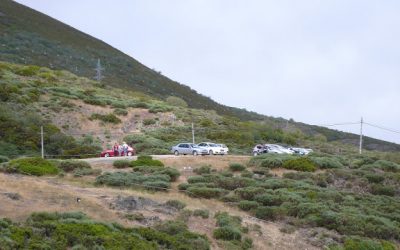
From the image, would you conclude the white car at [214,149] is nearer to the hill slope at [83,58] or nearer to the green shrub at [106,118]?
the green shrub at [106,118]

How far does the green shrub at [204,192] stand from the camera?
26.7 meters

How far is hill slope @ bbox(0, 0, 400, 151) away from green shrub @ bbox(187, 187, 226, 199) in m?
54.7

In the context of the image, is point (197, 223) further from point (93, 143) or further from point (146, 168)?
point (93, 143)

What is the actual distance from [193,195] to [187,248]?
8152mm

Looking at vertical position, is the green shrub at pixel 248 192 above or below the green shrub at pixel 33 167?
below

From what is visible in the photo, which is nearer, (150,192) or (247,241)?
(247,241)

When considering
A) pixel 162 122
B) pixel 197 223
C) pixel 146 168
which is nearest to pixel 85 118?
pixel 162 122

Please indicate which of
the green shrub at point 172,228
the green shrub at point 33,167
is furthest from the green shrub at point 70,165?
the green shrub at point 172,228

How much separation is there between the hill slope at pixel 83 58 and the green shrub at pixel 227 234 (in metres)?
60.7

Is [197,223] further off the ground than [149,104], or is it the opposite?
[149,104]

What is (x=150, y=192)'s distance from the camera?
25.8 m

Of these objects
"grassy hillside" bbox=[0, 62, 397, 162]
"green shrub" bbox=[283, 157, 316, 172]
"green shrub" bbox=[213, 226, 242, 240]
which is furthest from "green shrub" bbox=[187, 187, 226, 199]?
"grassy hillside" bbox=[0, 62, 397, 162]

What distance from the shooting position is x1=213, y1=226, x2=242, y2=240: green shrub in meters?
20.7

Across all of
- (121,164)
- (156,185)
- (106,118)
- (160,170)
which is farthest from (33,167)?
(106,118)
